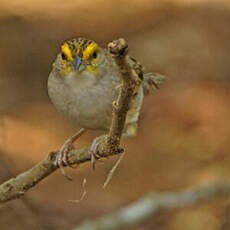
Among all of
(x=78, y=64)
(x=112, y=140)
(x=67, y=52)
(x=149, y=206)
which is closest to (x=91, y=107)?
(x=78, y=64)

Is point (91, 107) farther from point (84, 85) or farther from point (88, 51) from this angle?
point (88, 51)

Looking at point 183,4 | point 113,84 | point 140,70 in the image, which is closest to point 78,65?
point 113,84

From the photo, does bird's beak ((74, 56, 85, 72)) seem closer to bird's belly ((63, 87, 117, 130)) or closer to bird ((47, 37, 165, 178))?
bird ((47, 37, 165, 178))

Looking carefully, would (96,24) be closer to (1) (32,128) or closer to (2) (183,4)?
(2) (183,4)

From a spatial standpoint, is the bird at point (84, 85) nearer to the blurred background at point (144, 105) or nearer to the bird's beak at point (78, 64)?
the bird's beak at point (78, 64)

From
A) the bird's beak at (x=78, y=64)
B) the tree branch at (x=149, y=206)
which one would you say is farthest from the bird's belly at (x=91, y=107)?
the tree branch at (x=149, y=206)

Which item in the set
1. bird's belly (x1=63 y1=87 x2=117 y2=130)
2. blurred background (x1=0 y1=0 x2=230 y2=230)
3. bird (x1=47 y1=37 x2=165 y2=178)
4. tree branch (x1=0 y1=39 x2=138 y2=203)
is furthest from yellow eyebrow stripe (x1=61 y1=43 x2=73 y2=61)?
blurred background (x1=0 y1=0 x2=230 y2=230)
